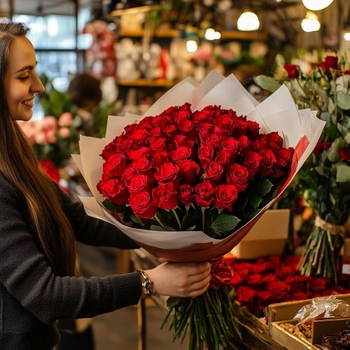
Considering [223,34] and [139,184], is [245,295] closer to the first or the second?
[139,184]

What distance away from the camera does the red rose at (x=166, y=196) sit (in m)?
1.57

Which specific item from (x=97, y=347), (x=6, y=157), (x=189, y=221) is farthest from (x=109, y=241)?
(x=97, y=347)

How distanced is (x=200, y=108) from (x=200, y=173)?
349mm

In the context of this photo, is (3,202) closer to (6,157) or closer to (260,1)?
(6,157)

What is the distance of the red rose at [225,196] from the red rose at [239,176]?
Answer: 1 centimetres

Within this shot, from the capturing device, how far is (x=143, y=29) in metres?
7.54

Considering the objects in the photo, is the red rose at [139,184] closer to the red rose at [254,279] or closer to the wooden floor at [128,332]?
the red rose at [254,279]

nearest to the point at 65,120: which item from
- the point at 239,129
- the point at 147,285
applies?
the point at 147,285

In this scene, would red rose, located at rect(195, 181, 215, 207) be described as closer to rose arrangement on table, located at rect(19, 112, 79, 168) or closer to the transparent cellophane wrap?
the transparent cellophane wrap

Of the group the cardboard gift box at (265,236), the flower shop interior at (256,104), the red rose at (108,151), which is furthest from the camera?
the cardboard gift box at (265,236)

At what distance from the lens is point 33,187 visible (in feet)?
6.35

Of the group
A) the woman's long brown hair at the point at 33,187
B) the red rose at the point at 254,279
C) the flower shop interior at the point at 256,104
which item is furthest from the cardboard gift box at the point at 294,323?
the woman's long brown hair at the point at 33,187

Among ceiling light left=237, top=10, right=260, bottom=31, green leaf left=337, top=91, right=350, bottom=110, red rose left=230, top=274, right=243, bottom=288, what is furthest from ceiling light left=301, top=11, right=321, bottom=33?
red rose left=230, top=274, right=243, bottom=288

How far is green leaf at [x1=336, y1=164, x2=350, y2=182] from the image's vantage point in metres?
2.07
